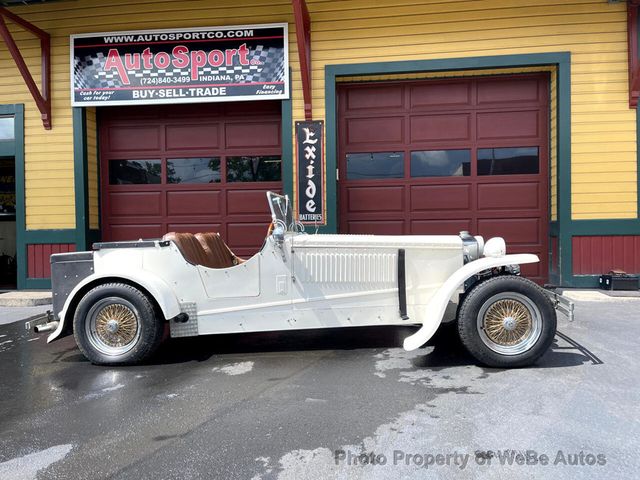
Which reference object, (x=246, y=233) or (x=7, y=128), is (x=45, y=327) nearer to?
(x=246, y=233)

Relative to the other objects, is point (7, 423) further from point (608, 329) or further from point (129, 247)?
point (608, 329)

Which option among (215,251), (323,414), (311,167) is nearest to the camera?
(323,414)

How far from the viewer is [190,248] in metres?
4.45

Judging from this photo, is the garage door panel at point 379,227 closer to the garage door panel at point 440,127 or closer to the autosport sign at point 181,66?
the garage door panel at point 440,127

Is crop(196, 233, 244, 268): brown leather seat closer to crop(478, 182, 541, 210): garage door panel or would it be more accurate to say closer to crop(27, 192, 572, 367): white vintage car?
crop(27, 192, 572, 367): white vintage car

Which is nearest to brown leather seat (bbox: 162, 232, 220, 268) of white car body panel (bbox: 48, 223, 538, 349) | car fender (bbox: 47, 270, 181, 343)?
white car body panel (bbox: 48, 223, 538, 349)

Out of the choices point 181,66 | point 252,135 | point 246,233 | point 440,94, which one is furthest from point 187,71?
point 440,94

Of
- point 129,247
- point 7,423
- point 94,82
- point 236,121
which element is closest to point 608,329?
point 129,247

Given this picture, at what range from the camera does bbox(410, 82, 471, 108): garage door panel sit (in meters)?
8.20

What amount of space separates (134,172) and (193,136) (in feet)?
4.47

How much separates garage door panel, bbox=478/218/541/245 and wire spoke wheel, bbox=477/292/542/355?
4.58m

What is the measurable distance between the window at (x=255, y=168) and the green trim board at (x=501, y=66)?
110 centimetres

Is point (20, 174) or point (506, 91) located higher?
point (506, 91)

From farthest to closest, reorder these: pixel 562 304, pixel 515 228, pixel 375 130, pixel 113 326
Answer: pixel 375 130 < pixel 515 228 < pixel 113 326 < pixel 562 304
